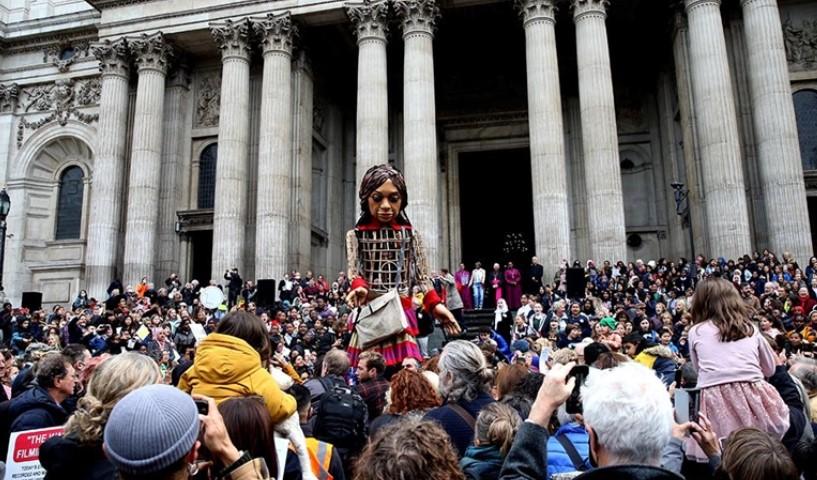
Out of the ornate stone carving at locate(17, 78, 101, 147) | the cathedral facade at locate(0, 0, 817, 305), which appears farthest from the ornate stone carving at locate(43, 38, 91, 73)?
the ornate stone carving at locate(17, 78, 101, 147)

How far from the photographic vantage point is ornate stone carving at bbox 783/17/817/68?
25.7m

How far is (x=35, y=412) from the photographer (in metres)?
4.76

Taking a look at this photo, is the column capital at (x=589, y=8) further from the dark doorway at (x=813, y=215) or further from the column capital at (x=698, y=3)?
the dark doorway at (x=813, y=215)

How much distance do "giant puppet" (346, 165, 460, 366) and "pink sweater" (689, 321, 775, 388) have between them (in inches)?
90.3

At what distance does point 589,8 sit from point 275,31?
1234 centimetres

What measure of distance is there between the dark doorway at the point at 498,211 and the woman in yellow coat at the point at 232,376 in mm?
31315

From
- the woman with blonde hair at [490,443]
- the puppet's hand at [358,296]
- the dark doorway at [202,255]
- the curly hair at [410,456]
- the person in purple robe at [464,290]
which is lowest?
the woman with blonde hair at [490,443]

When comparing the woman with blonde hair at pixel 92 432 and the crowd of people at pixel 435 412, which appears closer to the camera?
the crowd of people at pixel 435 412

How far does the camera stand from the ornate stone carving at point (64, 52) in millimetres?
32469

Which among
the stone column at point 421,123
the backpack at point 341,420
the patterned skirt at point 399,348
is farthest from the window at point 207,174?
the backpack at point 341,420

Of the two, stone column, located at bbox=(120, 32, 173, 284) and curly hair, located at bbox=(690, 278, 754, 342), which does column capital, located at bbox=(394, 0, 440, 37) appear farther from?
curly hair, located at bbox=(690, 278, 754, 342)

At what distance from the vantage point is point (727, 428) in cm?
451

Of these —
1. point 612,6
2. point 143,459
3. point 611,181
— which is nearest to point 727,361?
point 143,459

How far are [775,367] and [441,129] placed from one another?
93.2 feet
